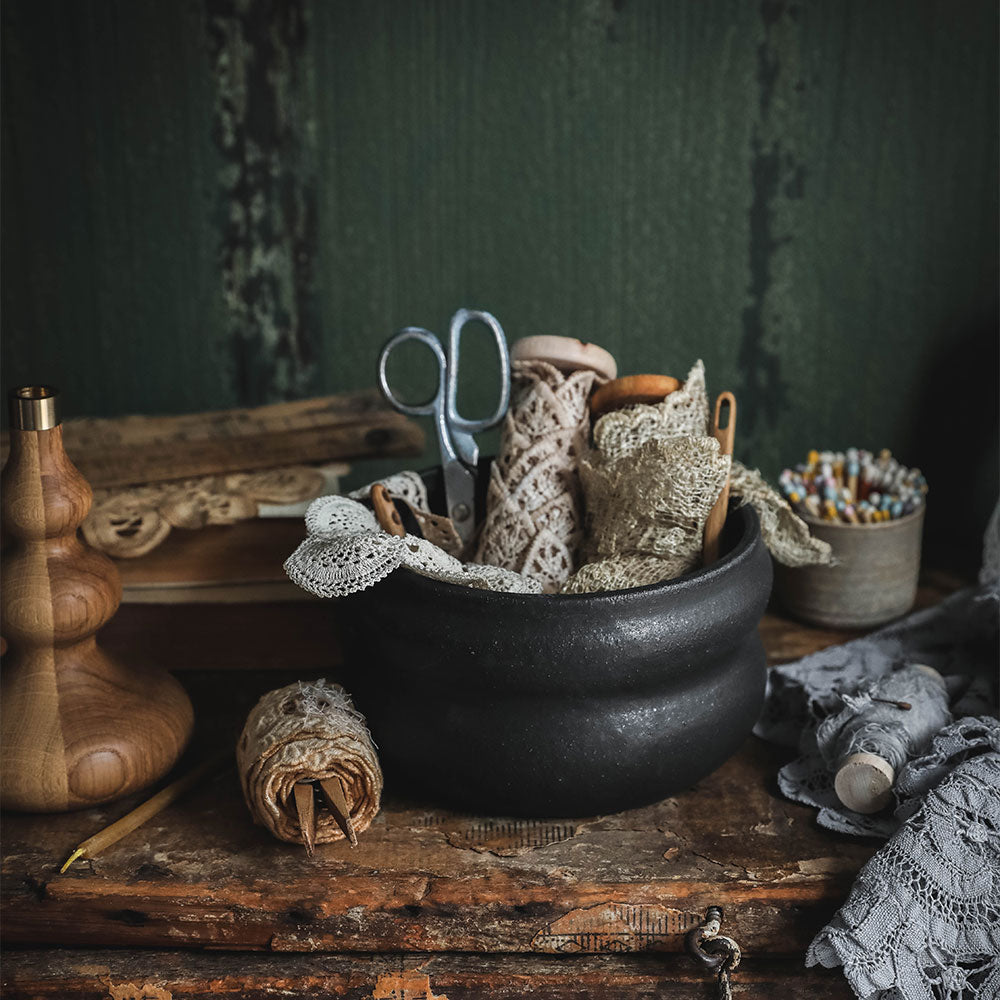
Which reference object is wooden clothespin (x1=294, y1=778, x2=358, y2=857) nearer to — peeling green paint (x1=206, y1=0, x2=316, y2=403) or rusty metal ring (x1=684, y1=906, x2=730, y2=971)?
rusty metal ring (x1=684, y1=906, x2=730, y2=971)

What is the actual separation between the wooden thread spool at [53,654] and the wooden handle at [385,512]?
0.17 metres

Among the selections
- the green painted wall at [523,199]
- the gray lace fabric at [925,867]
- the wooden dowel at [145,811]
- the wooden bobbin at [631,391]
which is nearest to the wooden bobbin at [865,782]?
the gray lace fabric at [925,867]

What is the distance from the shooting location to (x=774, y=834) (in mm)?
620

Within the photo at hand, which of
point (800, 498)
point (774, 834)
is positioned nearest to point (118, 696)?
point (774, 834)

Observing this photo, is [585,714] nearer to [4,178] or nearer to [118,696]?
[118,696]

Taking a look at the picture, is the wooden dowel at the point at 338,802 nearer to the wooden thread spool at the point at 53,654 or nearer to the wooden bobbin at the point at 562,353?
the wooden thread spool at the point at 53,654

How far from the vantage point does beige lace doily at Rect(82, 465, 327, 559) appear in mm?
761

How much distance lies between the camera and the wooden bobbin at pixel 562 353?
2.27 feet

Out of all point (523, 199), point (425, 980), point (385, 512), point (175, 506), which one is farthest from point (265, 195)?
point (425, 980)

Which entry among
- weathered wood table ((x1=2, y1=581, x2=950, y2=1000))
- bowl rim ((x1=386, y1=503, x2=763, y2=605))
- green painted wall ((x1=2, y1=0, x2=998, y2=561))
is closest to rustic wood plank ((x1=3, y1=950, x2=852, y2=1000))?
weathered wood table ((x1=2, y1=581, x2=950, y2=1000))

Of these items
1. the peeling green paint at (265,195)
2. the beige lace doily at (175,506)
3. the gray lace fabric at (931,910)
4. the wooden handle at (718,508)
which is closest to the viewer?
the gray lace fabric at (931,910)

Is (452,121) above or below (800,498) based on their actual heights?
above

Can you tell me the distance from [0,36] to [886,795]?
0.93m

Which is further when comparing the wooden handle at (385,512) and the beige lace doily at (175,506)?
the beige lace doily at (175,506)
